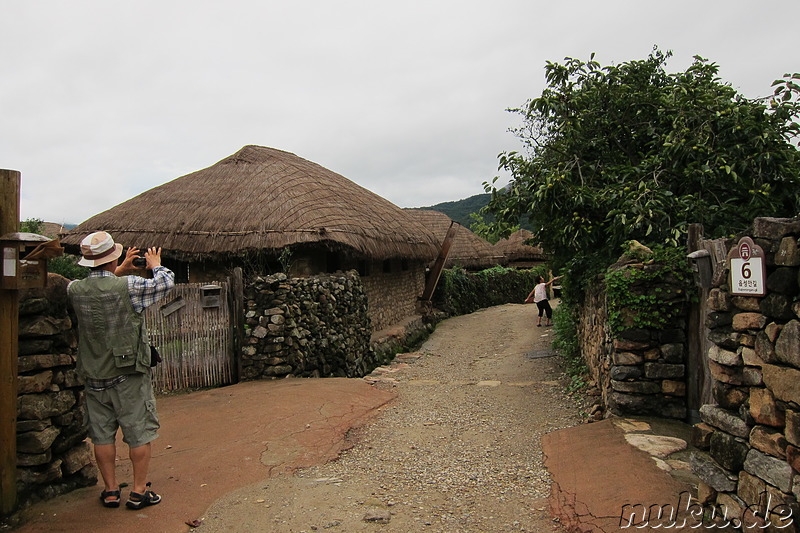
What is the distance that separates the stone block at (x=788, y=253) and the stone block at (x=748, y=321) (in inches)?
14.4

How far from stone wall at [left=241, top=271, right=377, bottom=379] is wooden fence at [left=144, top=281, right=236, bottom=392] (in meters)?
0.32

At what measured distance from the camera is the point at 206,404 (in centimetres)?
671

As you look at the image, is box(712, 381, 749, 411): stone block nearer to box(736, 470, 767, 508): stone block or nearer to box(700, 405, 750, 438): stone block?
box(700, 405, 750, 438): stone block

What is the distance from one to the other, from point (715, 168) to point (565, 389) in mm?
3853

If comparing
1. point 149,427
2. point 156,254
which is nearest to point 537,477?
point 149,427

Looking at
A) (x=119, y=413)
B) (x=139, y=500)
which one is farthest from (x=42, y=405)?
(x=139, y=500)

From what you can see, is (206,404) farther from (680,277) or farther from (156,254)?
(680,277)

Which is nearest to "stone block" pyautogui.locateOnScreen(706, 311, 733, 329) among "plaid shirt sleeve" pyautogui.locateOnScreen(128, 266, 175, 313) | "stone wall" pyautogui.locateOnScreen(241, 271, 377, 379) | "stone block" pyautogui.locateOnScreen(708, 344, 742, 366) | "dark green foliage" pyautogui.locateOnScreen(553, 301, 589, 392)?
"stone block" pyautogui.locateOnScreen(708, 344, 742, 366)

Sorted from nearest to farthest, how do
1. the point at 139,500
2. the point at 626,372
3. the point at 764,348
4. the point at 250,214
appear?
1. the point at 764,348
2. the point at 139,500
3. the point at 626,372
4. the point at 250,214

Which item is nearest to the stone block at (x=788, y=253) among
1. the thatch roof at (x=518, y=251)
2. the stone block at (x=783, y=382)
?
the stone block at (x=783, y=382)

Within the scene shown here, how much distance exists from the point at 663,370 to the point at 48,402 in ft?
17.7

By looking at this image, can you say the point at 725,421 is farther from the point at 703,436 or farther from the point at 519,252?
the point at 519,252

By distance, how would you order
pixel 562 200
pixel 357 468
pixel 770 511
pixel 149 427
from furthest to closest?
1. pixel 562 200
2. pixel 357 468
3. pixel 149 427
4. pixel 770 511

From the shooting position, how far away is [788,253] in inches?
108
